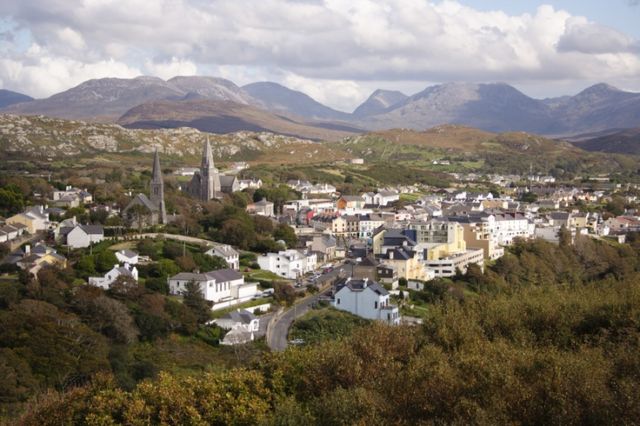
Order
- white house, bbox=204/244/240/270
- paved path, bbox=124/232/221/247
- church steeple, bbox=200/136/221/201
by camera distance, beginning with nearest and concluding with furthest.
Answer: white house, bbox=204/244/240/270
paved path, bbox=124/232/221/247
church steeple, bbox=200/136/221/201

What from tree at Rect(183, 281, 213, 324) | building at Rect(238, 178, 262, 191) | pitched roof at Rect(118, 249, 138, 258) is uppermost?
building at Rect(238, 178, 262, 191)

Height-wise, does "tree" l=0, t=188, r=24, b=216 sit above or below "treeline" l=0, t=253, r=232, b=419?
above

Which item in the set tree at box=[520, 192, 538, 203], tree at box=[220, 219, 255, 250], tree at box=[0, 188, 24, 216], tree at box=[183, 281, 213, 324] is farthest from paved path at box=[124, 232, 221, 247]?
tree at box=[520, 192, 538, 203]

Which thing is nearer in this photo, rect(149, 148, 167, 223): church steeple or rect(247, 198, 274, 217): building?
rect(149, 148, 167, 223): church steeple

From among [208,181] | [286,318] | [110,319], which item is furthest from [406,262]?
[208,181]

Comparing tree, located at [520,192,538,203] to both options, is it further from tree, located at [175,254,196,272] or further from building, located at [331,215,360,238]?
tree, located at [175,254,196,272]

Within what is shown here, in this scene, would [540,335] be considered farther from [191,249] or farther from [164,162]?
[164,162]

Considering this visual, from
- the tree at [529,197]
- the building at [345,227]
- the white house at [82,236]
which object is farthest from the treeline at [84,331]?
the tree at [529,197]

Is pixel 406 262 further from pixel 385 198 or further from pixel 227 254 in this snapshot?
pixel 385 198
